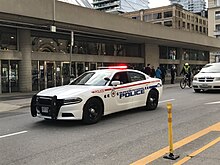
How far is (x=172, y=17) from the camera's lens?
10588 centimetres

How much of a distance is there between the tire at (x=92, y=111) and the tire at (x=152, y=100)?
8.15 feet

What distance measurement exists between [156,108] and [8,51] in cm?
1207

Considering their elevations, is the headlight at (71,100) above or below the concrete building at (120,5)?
below

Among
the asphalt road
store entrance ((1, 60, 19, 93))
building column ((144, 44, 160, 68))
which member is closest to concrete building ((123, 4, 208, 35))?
building column ((144, 44, 160, 68))

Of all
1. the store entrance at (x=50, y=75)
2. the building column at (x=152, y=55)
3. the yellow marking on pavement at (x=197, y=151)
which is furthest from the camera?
the building column at (x=152, y=55)

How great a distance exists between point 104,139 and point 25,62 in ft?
49.6

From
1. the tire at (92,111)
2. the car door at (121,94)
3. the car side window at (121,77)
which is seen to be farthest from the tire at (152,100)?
the tire at (92,111)

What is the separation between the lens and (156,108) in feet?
36.4

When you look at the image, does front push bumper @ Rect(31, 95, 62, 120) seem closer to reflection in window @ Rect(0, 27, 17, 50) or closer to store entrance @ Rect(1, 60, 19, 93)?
store entrance @ Rect(1, 60, 19, 93)

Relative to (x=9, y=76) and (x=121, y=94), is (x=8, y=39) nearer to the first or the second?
(x=9, y=76)

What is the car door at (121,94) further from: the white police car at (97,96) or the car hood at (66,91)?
the car hood at (66,91)

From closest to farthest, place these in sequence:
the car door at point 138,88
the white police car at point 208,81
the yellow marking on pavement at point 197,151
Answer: the yellow marking on pavement at point 197,151 → the car door at point 138,88 → the white police car at point 208,81

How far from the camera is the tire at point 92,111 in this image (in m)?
8.13

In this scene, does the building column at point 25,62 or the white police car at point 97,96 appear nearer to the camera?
the white police car at point 97,96
